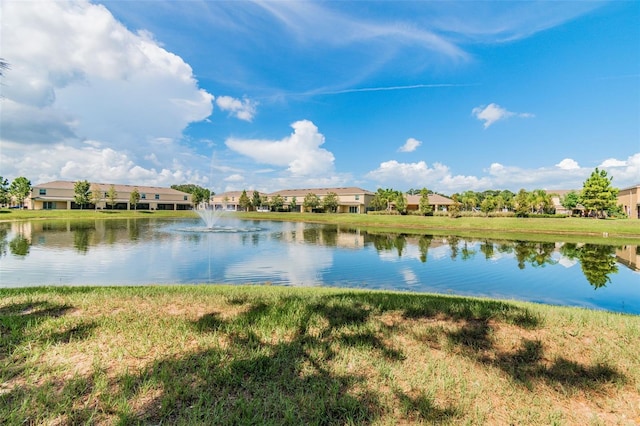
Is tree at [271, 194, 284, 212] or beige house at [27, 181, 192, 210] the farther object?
tree at [271, 194, 284, 212]

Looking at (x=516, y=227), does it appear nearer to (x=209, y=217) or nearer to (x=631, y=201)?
(x=631, y=201)

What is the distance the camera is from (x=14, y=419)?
2.63 meters

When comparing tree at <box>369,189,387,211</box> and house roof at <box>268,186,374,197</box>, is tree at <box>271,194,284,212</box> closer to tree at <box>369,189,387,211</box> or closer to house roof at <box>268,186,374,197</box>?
house roof at <box>268,186,374,197</box>

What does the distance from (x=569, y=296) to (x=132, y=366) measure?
1247 centimetres

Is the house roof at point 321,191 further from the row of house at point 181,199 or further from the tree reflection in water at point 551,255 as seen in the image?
the tree reflection in water at point 551,255

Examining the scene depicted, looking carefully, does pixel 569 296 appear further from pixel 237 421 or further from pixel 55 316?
pixel 55 316

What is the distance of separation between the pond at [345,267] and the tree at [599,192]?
1305 inches

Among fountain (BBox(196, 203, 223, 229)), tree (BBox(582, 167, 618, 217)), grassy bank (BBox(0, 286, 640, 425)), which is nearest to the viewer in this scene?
grassy bank (BBox(0, 286, 640, 425))

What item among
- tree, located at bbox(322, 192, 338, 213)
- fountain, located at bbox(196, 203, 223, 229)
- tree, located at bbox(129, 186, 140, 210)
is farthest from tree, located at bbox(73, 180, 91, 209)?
tree, located at bbox(322, 192, 338, 213)

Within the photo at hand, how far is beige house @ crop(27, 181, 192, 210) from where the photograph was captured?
214 feet

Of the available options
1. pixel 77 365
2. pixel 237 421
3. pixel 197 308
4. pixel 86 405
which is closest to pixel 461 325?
pixel 237 421

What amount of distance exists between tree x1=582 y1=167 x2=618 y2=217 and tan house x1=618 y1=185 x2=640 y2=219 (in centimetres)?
758

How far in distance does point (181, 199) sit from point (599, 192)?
87915 mm

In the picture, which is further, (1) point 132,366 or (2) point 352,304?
(2) point 352,304
